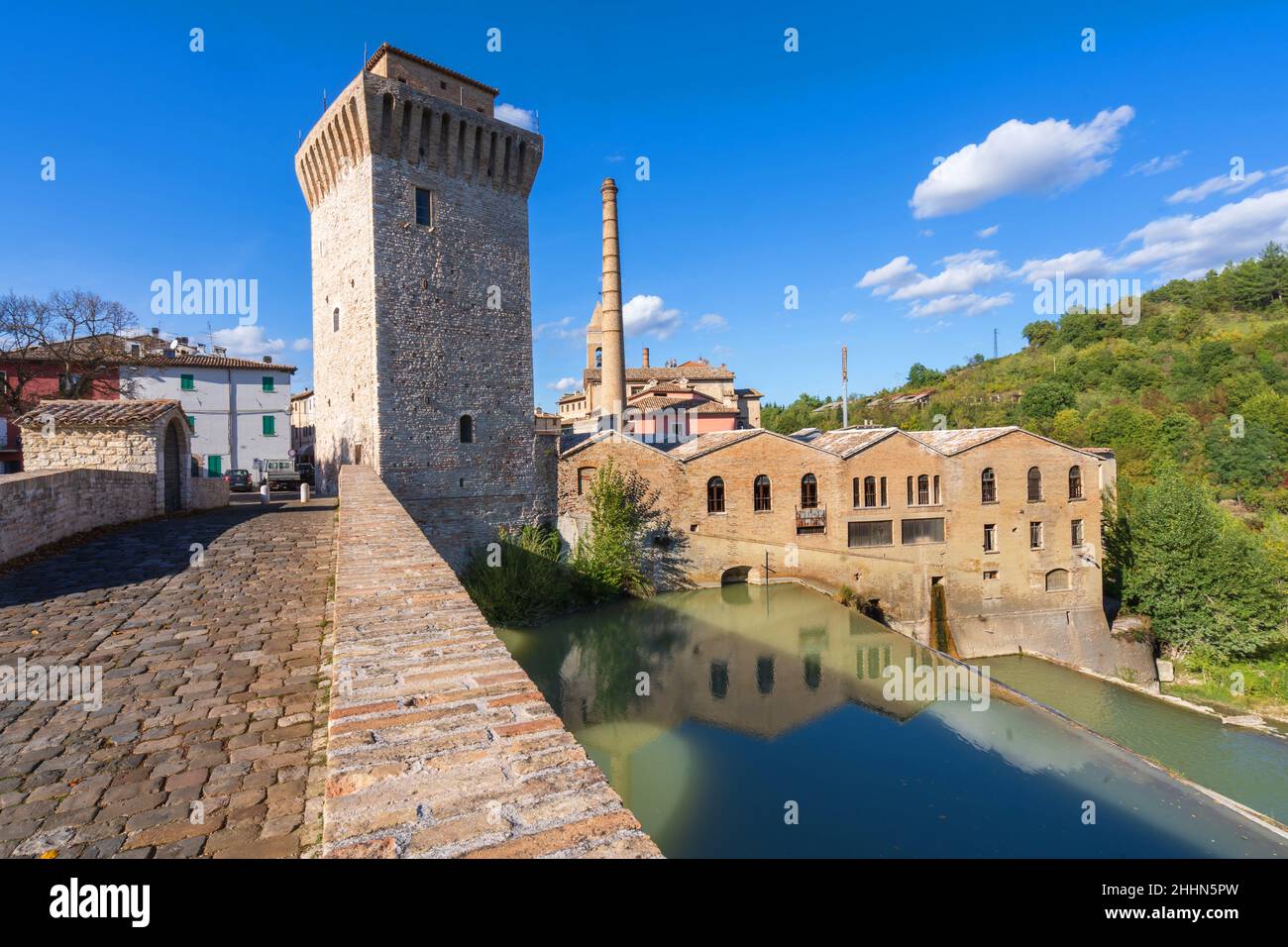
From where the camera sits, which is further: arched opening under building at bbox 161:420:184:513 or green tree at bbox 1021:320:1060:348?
green tree at bbox 1021:320:1060:348

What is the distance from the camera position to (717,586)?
73.1ft

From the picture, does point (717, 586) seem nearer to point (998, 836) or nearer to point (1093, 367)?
point (998, 836)

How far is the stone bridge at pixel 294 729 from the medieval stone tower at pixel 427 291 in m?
11.2

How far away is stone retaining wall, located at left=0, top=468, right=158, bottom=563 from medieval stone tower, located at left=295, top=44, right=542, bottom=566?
18.8 feet

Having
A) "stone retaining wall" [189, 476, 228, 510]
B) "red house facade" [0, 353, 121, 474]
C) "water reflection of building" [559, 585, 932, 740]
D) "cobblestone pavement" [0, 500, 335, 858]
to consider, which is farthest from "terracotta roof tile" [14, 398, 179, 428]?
"red house facade" [0, 353, 121, 474]

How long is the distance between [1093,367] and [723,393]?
139 feet

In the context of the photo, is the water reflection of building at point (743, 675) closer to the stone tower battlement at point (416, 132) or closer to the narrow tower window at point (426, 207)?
the narrow tower window at point (426, 207)

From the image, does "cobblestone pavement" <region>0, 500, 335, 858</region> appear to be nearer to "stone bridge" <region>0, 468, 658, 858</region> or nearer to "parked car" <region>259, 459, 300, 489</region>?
"stone bridge" <region>0, 468, 658, 858</region>

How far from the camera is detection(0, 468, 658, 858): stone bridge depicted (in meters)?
1.83


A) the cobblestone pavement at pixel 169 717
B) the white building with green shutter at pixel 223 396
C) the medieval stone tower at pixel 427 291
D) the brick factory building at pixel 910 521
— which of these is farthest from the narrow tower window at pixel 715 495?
the white building with green shutter at pixel 223 396

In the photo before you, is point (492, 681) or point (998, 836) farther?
point (998, 836)

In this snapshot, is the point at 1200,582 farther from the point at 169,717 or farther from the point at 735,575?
the point at 169,717

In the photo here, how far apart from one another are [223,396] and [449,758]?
34.1 meters
